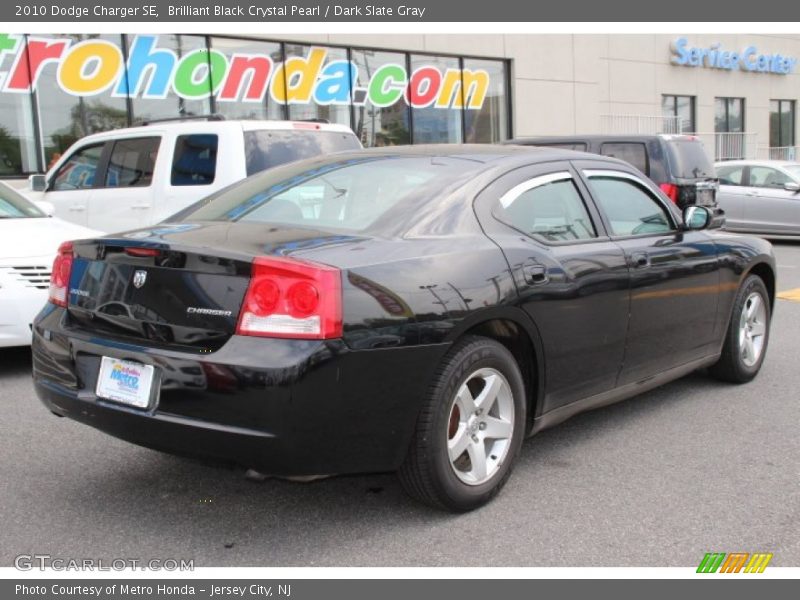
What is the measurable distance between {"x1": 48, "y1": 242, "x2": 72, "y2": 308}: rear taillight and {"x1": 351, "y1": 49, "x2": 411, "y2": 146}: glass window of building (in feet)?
48.2

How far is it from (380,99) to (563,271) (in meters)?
15.4

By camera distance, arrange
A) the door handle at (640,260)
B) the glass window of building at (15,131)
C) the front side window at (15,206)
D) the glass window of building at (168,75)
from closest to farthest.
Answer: the door handle at (640,260) < the front side window at (15,206) < the glass window of building at (15,131) < the glass window of building at (168,75)

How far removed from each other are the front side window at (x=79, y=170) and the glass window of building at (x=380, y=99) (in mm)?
9513

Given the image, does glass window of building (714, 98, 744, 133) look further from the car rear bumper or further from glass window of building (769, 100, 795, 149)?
the car rear bumper

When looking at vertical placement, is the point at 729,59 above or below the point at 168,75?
above

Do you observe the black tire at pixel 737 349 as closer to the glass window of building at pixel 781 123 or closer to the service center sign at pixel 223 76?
the service center sign at pixel 223 76

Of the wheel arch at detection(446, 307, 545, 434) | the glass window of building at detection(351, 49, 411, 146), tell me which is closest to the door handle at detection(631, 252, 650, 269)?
the wheel arch at detection(446, 307, 545, 434)

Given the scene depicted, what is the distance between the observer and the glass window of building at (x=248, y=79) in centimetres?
1644

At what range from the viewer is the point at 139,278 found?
3387mm

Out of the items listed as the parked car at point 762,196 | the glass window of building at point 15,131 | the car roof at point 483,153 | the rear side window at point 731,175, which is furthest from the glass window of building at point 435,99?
the car roof at point 483,153

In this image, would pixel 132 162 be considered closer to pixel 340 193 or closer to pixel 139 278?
pixel 340 193

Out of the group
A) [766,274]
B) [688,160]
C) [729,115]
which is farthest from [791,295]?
[729,115]

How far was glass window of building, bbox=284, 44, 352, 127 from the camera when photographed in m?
17.3

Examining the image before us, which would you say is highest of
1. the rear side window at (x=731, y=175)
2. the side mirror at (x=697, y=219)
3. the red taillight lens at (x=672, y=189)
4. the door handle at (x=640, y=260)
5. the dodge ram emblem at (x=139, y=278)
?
the rear side window at (x=731, y=175)
